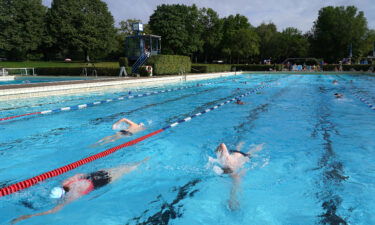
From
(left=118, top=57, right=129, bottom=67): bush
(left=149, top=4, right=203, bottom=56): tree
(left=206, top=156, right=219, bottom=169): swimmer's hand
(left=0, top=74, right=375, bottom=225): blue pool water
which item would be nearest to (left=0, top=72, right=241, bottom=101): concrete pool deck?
(left=0, top=74, right=375, bottom=225): blue pool water

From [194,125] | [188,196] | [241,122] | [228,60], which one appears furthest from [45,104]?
[228,60]

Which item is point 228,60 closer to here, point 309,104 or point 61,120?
point 309,104

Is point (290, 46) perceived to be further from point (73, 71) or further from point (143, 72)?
point (73, 71)

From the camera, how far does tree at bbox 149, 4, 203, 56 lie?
159 ft

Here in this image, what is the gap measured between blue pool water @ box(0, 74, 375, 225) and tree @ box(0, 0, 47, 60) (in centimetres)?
3598

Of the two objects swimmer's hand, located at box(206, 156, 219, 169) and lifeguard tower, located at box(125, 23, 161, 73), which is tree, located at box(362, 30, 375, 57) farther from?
swimmer's hand, located at box(206, 156, 219, 169)

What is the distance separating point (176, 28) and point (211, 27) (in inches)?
454

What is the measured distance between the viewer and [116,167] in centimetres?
458

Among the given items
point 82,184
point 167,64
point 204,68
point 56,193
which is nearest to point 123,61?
point 167,64

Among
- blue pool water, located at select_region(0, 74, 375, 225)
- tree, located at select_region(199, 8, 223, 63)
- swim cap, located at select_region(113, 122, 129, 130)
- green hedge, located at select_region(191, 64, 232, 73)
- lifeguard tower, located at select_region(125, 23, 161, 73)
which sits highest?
tree, located at select_region(199, 8, 223, 63)

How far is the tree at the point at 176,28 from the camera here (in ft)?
159

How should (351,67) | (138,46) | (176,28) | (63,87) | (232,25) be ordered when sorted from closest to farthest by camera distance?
(63,87)
(138,46)
(351,67)
(176,28)
(232,25)

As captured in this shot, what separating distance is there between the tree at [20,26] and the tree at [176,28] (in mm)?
18198

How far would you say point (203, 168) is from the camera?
4.61 meters
